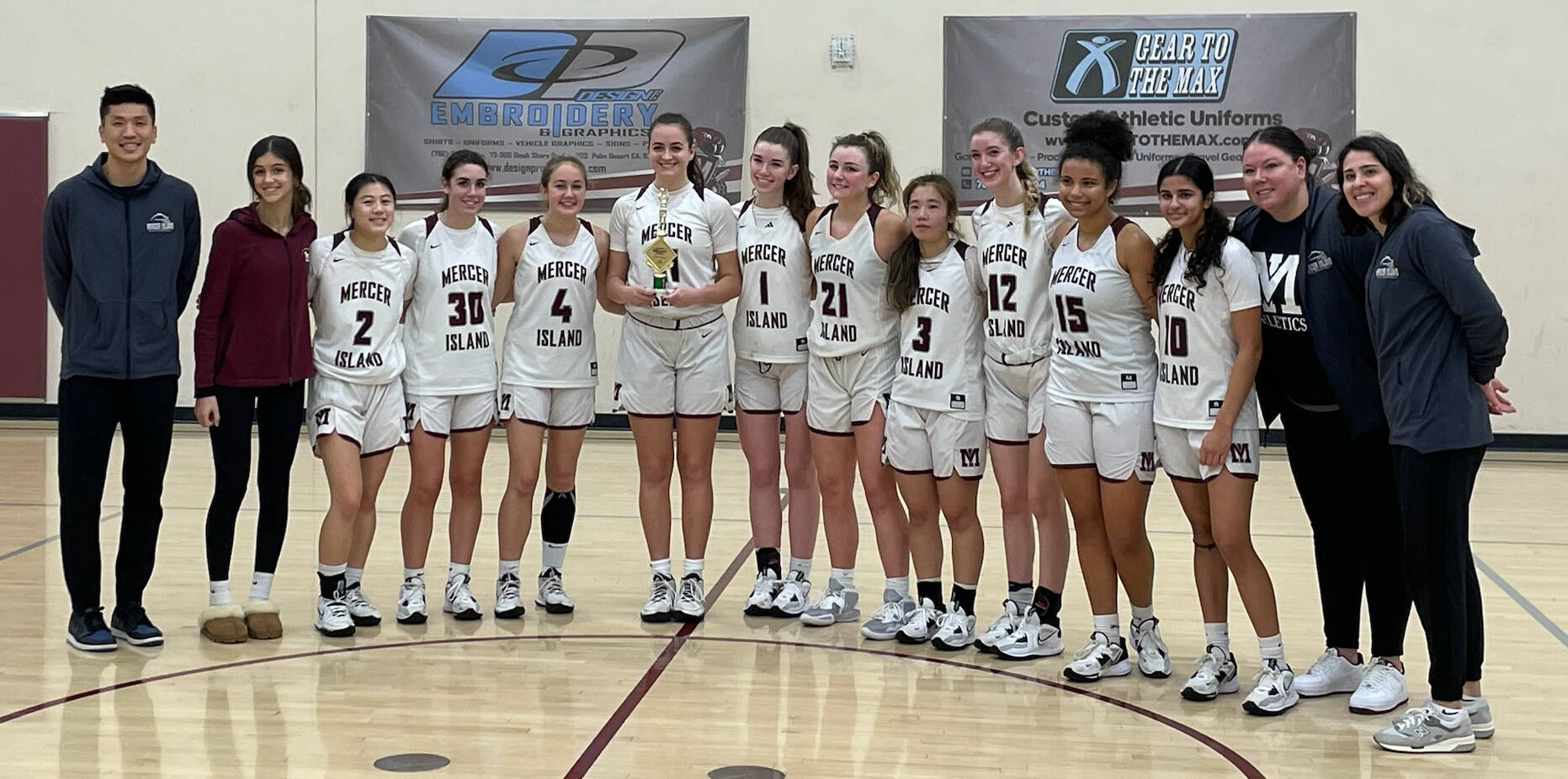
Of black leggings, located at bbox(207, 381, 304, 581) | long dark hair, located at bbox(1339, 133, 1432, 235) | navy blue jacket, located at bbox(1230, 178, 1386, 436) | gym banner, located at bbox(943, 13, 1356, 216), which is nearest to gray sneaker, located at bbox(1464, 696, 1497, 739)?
navy blue jacket, located at bbox(1230, 178, 1386, 436)

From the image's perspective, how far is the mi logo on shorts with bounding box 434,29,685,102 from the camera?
1033 cm

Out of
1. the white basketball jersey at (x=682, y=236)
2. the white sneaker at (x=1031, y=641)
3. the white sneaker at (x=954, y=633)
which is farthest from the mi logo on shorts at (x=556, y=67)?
the white sneaker at (x=1031, y=641)

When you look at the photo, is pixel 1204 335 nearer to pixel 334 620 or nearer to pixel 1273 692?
pixel 1273 692

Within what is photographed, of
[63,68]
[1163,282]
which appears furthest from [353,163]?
[1163,282]

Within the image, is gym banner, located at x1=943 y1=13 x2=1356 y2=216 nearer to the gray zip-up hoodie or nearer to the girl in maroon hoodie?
the girl in maroon hoodie

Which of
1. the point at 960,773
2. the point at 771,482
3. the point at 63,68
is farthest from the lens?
the point at 63,68

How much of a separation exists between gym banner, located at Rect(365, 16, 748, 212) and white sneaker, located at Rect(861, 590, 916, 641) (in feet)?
19.0

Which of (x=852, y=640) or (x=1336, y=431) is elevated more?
(x=1336, y=431)

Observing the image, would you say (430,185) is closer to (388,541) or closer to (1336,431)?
(388,541)

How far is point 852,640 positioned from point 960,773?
1349 mm

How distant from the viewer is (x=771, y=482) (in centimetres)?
531

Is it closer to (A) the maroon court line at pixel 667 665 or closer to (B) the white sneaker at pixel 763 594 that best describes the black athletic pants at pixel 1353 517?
(A) the maroon court line at pixel 667 665

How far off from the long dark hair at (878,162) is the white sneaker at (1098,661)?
159 centimetres

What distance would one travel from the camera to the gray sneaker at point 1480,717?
3.91m
